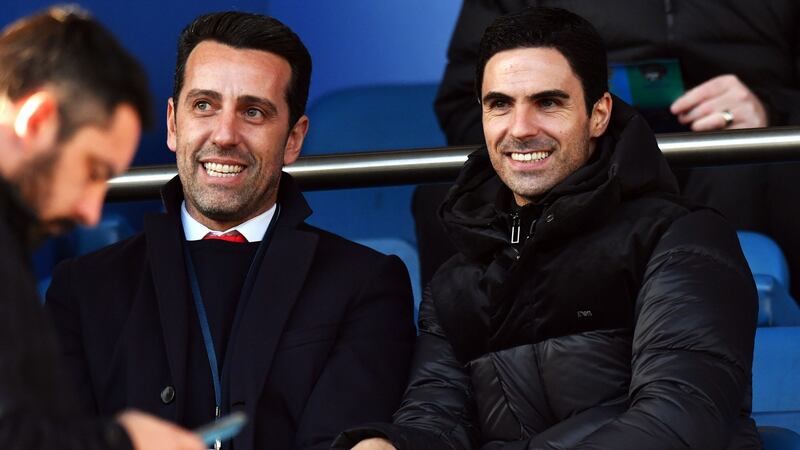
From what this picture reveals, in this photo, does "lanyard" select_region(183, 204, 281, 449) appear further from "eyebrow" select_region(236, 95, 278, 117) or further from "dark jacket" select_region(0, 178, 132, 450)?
"dark jacket" select_region(0, 178, 132, 450)

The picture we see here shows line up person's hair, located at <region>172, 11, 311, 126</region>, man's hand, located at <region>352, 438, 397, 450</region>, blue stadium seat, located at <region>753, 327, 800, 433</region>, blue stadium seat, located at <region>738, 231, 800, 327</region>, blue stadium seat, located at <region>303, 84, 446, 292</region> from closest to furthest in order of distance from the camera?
man's hand, located at <region>352, 438, 397, 450</region> < person's hair, located at <region>172, 11, 311, 126</region> < blue stadium seat, located at <region>753, 327, 800, 433</region> < blue stadium seat, located at <region>738, 231, 800, 327</region> < blue stadium seat, located at <region>303, 84, 446, 292</region>

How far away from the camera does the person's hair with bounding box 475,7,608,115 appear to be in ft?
7.54

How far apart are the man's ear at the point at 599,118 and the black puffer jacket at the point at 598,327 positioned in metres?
0.01

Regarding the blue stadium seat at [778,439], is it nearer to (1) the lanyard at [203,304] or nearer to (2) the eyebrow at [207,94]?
(1) the lanyard at [203,304]

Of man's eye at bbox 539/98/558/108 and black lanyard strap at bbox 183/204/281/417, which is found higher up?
man's eye at bbox 539/98/558/108

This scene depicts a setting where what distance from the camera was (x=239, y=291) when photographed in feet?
7.56

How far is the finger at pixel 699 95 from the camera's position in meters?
2.82

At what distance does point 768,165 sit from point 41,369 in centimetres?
227

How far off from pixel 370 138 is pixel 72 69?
2.85 m

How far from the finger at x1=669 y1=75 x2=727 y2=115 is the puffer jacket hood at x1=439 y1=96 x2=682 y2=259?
54 centimetres

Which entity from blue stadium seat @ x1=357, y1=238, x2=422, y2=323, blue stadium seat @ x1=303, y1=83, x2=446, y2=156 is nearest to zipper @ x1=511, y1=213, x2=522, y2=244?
blue stadium seat @ x1=357, y1=238, x2=422, y2=323

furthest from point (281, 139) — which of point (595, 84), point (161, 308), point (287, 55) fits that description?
point (595, 84)

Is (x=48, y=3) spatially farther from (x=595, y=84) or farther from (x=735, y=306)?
(x=735, y=306)

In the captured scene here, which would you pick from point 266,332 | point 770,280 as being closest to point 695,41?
point 770,280
